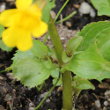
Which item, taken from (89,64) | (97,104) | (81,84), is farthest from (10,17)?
(97,104)

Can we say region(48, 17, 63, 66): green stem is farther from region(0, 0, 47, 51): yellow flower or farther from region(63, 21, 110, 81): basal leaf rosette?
region(0, 0, 47, 51): yellow flower

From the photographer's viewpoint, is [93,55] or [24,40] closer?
[24,40]

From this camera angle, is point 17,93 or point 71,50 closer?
point 71,50

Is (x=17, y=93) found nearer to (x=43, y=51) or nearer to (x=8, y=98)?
(x=8, y=98)

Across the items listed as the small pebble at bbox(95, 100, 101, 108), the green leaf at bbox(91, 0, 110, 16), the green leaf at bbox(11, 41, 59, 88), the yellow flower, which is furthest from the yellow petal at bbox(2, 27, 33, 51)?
the small pebble at bbox(95, 100, 101, 108)

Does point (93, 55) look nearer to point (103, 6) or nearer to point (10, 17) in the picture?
point (103, 6)

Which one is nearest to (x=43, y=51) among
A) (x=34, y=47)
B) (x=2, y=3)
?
(x=34, y=47)
